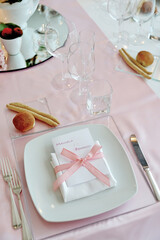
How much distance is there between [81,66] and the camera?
1.21m

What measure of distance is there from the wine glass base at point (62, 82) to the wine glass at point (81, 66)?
0.03 meters

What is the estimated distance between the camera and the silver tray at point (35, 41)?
52.8 inches

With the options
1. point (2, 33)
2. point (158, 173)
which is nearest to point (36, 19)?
point (2, 33)

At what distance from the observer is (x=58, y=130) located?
40.3 inches

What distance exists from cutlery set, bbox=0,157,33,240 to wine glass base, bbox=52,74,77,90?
0.38m

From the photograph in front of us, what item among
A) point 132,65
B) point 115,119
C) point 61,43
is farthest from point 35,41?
point 115,119

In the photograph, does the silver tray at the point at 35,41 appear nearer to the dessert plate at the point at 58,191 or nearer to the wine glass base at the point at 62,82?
the wine glass base at the point at 62,82

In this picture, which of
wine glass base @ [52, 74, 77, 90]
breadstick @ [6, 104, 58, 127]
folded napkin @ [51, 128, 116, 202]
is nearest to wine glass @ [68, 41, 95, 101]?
wine glass base @ [52, 74, 77, 90]

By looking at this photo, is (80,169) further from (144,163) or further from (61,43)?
(61,43)

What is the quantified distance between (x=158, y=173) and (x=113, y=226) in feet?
0.71

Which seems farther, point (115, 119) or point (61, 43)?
point (61, 43)

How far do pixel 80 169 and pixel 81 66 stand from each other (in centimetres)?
47

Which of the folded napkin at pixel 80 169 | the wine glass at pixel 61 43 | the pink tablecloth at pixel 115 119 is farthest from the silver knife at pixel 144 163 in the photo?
the wine glass at pixel 61 43

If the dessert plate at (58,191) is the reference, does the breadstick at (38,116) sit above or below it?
above
